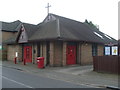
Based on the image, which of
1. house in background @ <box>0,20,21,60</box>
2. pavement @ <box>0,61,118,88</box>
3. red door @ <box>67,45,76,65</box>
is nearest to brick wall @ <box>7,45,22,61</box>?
house in background @ <box>0,20,21,60</box>

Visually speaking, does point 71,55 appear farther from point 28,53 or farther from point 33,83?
point 33,83

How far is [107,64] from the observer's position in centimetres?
1317

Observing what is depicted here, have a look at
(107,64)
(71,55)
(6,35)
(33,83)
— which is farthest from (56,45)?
(6,35)

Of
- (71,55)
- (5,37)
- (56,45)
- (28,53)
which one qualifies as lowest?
(71,55)

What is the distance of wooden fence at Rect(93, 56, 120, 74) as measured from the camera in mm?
12586

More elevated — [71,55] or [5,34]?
[5,34]

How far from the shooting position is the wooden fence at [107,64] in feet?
41.3

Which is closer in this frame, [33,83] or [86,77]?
[33,83]

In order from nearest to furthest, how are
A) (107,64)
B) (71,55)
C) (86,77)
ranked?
(86,77)
(107,64)
(71,55)

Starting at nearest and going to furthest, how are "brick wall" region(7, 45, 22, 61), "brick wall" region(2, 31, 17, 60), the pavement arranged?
the pavement < "brick wall" region(7, 45, 22, 61) < "brick wall" region(2, 31, 17, 60)

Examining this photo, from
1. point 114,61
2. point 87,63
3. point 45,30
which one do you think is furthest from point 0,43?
point 114,61

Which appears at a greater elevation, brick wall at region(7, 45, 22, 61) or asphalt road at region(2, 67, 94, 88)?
brick wall at region(7, 45, 22, 61)

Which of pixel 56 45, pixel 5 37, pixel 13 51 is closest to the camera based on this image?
pixel 56 45

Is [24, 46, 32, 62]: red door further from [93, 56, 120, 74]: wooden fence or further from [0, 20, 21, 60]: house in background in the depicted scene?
[93, 56, 120, 74]: wooden fence
